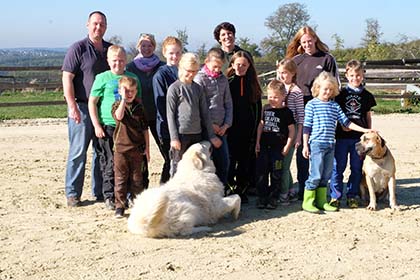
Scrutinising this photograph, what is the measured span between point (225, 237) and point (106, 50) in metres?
2.76

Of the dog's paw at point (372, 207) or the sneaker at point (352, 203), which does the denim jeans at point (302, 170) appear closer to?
the sneaker at point (352, 203)

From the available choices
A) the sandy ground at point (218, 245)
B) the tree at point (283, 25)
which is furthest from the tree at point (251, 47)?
the sandy ground at point (218, 245)

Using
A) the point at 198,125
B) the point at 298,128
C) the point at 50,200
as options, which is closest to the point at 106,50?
the point at 198,125

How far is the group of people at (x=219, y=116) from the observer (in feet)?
20.2

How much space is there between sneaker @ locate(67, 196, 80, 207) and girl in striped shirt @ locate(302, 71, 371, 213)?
2723mm

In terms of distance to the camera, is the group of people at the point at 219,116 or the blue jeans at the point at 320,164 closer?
the group of people at the point at 219,116

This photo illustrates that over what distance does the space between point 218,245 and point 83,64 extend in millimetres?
2776

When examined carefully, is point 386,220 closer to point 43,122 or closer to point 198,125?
point 198,125

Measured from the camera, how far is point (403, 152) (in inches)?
410

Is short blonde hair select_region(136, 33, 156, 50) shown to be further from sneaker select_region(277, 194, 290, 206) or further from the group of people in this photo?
sneaker select_region(277, 194, 290, 206)

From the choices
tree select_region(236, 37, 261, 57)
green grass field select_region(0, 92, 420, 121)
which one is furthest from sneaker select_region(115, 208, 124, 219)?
tree select_region(236, 37, 261, 57)

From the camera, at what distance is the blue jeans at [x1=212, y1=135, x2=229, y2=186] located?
6.47m

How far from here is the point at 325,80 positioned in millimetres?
6348

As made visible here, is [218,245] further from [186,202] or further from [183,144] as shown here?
[183,144]
